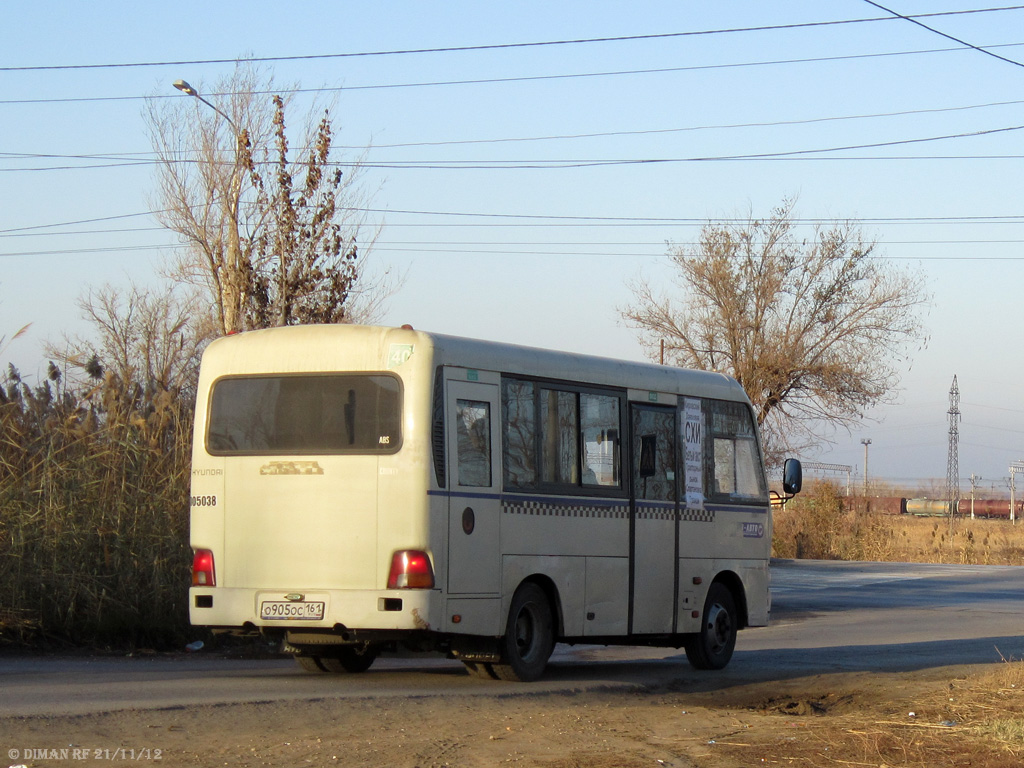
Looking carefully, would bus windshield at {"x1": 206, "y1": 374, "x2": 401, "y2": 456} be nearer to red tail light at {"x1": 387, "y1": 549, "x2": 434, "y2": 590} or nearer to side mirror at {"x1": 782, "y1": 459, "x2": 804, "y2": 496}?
red tail light at {"x1": 387, "y1": 549, "x2": 434, "y2": 590}

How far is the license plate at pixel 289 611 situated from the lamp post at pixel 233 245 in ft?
34.9

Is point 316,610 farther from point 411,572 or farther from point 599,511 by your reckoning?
point 599,511

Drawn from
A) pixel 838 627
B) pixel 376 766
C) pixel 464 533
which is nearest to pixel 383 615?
pixel 464 533

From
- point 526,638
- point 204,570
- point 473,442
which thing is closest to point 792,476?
point 526,638

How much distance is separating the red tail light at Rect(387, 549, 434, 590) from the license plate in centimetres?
66

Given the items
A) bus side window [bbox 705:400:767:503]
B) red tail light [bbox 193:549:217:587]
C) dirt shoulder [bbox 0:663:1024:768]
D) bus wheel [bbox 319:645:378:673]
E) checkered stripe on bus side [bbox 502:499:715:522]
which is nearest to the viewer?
dirt shoulder [bbox 0:663:1024:768]

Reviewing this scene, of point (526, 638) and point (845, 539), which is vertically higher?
point (526, 638)

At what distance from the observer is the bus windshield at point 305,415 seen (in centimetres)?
1081

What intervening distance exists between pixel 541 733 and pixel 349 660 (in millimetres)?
4005

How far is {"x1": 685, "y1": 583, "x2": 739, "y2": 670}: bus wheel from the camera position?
13898 mm

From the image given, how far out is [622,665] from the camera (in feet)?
48.0

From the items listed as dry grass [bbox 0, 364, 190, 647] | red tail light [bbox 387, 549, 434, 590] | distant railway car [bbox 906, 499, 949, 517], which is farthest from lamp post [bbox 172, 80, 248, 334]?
distant railway car [bbox 906, 499, 949, 517]

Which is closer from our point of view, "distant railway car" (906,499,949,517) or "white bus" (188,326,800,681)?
"white bus" (188,326,800,681)

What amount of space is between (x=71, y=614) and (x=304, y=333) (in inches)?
171
